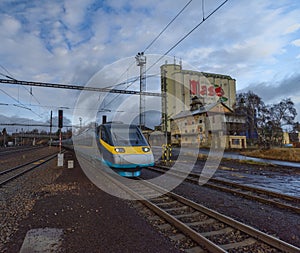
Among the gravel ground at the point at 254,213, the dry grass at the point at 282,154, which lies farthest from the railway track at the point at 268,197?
the dry grass at the point at 282,154

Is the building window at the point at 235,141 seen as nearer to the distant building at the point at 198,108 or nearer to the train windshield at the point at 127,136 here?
→ the distant building at the point at 198,108

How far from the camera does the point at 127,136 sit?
9891 millimetres

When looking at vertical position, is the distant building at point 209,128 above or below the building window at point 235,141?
above

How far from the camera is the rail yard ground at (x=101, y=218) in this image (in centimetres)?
412

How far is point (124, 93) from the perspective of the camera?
28.2m

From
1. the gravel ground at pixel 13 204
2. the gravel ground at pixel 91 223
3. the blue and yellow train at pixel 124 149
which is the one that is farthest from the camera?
the blue and yellow train at pixel 124 149

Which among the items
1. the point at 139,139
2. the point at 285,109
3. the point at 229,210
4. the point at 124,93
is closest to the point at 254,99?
the point at 285,109

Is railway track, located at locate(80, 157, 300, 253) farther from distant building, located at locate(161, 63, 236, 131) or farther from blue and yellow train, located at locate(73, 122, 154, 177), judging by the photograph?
distant building, located at locate(161, 63, 236, 131)

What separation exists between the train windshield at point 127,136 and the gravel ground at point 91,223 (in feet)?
7.96

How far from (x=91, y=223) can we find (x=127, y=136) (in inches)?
200

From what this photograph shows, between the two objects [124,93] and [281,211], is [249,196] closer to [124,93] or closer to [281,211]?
[281,211]

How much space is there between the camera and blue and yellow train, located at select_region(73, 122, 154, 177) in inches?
358

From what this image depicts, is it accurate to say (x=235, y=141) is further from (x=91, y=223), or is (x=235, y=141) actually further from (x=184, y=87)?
(x=91, y=223)

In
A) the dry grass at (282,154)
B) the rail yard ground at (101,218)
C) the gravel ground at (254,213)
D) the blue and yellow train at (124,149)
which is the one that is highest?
the blue and yellow train at (124,149)
